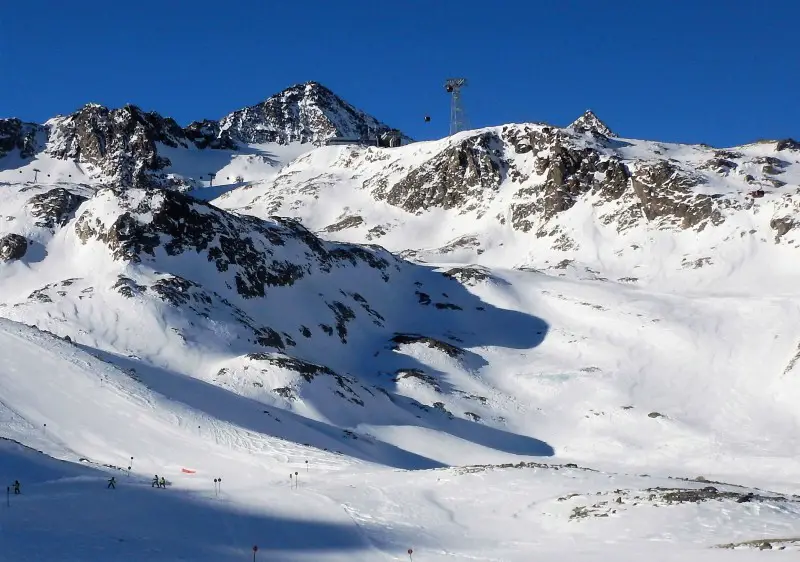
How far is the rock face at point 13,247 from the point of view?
8906 centimetres

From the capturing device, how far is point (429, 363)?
262 ft

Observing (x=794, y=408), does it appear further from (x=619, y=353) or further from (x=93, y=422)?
(x=93, y=422)

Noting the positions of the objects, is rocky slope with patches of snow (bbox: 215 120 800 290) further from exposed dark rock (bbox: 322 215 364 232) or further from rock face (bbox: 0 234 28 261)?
rock face (bbox: 0 234 28 261)

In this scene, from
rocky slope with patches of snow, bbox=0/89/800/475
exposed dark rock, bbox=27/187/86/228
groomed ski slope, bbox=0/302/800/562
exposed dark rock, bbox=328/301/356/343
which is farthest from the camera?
exposed dark rock, bbox=27/187/86/228

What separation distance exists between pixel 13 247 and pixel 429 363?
47022 millimetres

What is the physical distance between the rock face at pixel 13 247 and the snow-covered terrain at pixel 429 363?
241 mm

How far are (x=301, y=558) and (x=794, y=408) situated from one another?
183 ft

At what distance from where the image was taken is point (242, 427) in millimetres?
48375

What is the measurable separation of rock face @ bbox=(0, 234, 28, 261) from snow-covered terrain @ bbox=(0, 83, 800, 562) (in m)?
0.24

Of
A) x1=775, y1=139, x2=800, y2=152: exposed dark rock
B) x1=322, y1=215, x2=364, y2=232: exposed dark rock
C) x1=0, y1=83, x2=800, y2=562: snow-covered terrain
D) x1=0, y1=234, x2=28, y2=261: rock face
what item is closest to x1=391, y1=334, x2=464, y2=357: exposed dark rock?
x1=0, y1=83, x2=800, y2=562: snow-covered terrain

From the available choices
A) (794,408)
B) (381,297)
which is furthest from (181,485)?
(381,297)

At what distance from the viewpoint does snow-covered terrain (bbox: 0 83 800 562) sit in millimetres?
26969

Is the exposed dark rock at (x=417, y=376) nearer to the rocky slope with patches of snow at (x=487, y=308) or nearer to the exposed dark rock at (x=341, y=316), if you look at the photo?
the rocky slope with patches of snow at (x=487, y=308)

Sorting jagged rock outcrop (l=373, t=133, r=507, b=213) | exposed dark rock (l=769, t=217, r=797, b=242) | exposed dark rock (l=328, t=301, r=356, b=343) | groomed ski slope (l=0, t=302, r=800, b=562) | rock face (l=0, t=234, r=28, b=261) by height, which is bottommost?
groomed ski slope (l=0, t=302, r=800, b=562)
